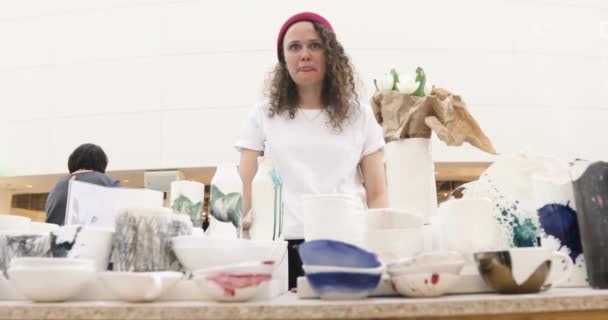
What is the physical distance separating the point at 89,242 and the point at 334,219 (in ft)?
1.45

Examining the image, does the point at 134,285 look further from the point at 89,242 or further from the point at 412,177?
the point at 412,177

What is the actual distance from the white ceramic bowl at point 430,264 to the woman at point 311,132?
2.30 feet

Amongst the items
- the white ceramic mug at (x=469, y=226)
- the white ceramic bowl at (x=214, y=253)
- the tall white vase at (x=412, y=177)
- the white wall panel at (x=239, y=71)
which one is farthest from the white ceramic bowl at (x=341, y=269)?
the white wall panel at (x=239, y=71)

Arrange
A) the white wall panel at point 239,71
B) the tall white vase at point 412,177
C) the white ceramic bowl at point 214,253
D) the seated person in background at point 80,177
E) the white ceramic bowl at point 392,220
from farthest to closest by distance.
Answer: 1. the white wall panel at point 239,71
2. the seated person in background at point 80,177
3. the tall white vase at point 412,177
4. the white ceramic bowl at point 392,220
5. the white ceramic bowl at point 214,253

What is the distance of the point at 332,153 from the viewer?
1442 millimetres

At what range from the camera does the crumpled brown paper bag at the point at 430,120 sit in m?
1.17

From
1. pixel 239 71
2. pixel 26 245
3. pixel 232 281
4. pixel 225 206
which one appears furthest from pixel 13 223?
pixel 239 71

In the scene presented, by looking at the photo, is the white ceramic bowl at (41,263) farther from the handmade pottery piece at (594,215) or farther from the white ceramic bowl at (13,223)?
the handmade pottery piece at (594,215)

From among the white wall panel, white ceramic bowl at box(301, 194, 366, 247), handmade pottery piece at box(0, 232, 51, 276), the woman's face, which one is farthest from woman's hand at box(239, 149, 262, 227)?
the white wall panel

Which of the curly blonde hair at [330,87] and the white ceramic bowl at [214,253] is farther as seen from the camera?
the curly blonde hair at [330,87]

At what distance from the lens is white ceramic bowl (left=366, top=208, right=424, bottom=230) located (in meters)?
0.88

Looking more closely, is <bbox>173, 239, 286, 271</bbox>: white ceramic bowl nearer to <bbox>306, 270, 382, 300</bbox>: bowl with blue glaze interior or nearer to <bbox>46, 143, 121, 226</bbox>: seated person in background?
<bbox>306, 270, 382, 300</bbox>: bowl with blue glaze interior

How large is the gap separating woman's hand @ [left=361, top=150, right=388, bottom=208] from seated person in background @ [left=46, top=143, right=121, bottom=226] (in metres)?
1.05

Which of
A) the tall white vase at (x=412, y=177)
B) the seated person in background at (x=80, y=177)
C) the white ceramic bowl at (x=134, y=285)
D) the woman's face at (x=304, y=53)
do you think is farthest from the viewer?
the seated person in background at (x=80, y=177)
